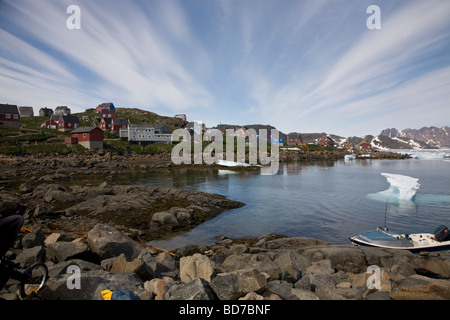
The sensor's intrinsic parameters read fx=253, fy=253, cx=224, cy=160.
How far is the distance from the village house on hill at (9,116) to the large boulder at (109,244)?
321 ft

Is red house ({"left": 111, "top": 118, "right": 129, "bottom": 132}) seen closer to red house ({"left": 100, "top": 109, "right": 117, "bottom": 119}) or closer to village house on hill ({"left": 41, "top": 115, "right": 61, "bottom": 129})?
village house on hill ({"left": 41, "top": 115, "right": 61, "bottom": 129})

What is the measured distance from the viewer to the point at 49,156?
2522 inches

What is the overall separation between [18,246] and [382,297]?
1392cm

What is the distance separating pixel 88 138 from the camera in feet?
241

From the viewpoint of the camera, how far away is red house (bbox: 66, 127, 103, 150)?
2889 inches

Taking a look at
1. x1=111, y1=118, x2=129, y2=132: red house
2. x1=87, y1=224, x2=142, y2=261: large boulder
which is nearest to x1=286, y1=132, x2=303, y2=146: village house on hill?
x1=111, y1=118, x2=129, y2=132: red house

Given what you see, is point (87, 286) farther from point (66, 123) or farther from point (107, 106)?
point (107, 106)

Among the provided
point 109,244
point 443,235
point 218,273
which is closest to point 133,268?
point 109,244

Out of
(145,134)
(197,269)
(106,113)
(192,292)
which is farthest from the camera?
(106,113)

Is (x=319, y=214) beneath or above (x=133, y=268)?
beneath

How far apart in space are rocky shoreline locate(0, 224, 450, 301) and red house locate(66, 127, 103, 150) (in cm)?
6935

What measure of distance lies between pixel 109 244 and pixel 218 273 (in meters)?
4.42

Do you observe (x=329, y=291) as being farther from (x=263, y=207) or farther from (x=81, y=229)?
(x=263, y=207)

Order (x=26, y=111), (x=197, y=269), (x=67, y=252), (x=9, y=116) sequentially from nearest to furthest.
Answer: (x=197, y=269) < (x=67, y=252) < (x=9, y=116) < (x=26, y=111)
